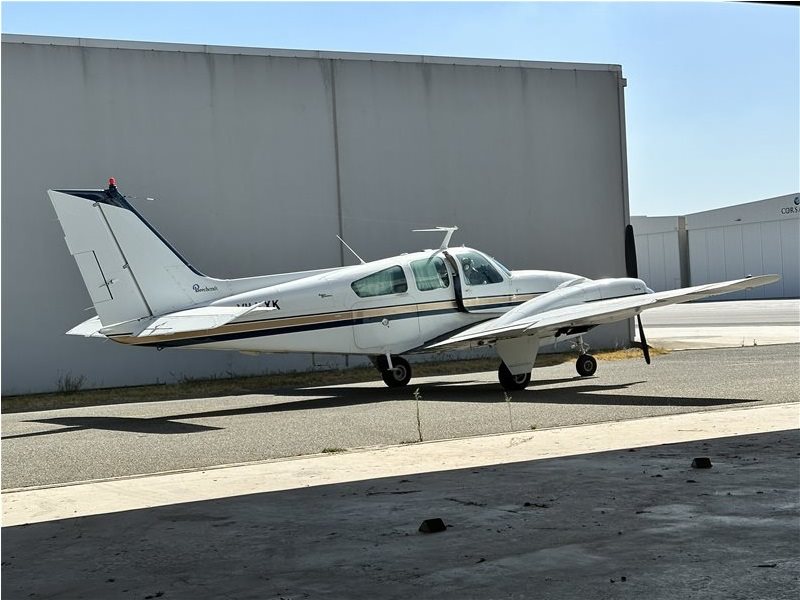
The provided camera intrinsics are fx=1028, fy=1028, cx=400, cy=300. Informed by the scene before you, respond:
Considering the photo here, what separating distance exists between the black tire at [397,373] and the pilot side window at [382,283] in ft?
4.76

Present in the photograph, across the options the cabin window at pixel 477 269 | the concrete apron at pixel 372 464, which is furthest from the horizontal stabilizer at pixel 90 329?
the concrete apron at pixel 372 464

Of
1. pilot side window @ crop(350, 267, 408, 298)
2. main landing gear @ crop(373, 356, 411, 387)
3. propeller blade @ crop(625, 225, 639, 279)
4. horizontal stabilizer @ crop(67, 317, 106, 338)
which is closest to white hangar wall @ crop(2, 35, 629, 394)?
horizontal stabilizer @ crop(67, 317, 106, 338)

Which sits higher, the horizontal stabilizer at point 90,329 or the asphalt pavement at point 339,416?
the horizontal stabilizer at point 90,329

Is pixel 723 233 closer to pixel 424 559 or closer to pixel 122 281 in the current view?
pixel 122 281

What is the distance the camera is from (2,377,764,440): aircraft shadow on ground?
13.7m

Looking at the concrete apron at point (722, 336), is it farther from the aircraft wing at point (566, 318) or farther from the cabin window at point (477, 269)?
the aircraft wing at point (566, 318)

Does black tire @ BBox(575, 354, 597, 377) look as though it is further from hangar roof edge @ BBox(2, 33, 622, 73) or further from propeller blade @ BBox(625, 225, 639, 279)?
hangar roof edge @ BBox(2, 33, 622, 73)

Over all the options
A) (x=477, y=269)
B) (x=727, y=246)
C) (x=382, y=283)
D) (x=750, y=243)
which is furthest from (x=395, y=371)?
(x=727, y=246)

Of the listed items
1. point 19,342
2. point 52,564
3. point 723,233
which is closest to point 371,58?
point 19,342

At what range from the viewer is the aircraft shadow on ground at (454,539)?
5.31 meters

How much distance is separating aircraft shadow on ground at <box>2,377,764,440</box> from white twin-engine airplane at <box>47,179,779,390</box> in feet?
2.38

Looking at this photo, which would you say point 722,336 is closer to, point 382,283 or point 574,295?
point 574,295

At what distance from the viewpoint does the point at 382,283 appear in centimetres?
1772

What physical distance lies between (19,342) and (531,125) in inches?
541
